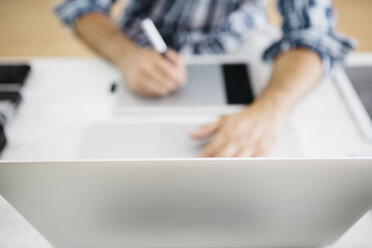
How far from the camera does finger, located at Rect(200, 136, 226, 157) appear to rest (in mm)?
699

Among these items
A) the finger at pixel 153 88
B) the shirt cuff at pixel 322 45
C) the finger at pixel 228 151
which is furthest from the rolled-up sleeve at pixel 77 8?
the finger at pixel 228 151

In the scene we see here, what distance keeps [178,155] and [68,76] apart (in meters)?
0.43

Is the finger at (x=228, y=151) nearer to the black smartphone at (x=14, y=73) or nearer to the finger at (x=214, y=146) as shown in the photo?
the finger at (x=214, y=146)

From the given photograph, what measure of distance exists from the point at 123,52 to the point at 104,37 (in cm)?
11

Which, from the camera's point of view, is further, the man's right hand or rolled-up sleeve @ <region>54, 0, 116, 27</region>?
rolled-up sleeve @ <region>54, 0, 116, 27</region>

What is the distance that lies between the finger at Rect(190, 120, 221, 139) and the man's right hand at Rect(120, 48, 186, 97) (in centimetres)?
16

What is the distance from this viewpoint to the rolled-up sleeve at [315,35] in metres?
0.90

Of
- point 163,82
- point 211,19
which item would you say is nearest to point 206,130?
point 163,82

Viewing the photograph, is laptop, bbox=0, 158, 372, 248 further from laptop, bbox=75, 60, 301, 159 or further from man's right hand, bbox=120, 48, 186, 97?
man's right hand, bbox=120, 48, 186, 97

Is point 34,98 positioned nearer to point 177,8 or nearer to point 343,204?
point 177,8

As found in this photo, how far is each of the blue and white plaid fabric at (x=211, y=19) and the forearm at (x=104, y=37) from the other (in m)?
0.03

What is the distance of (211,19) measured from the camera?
3.80 feet

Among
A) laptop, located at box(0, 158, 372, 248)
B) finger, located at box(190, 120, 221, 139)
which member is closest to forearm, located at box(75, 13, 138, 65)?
finger, located at box(190, 120, 221, 139)

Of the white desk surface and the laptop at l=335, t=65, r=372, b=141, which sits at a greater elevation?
the white desk surface
